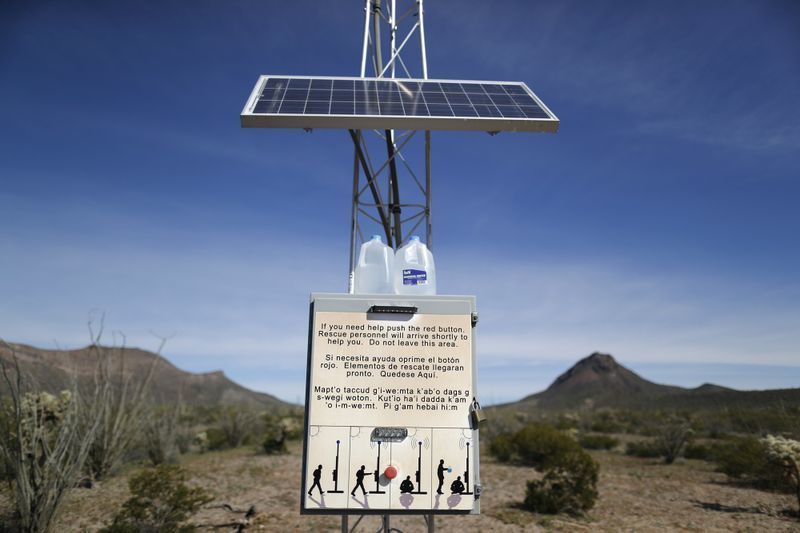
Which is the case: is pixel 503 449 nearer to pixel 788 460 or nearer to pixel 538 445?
pixel 538 445

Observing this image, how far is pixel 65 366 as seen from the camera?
8.31 m

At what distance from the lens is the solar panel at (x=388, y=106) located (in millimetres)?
3936

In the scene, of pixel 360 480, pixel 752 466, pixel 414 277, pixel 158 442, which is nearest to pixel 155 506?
pixel 360 480

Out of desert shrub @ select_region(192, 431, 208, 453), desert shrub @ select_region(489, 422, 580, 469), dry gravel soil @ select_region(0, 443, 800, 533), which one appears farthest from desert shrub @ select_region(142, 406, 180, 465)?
desert shrub @ select_region(489, 422, 580, 469)

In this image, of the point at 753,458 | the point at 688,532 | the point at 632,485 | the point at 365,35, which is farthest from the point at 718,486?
the point at 365,35

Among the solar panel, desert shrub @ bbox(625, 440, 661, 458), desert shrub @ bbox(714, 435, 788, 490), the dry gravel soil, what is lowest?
the dry gravel soil

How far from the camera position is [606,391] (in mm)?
70250

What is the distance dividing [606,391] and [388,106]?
75.3 m

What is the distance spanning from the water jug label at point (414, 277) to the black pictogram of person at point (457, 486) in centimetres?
149

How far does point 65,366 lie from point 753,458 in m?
14.6

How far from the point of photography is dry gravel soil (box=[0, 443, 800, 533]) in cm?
791

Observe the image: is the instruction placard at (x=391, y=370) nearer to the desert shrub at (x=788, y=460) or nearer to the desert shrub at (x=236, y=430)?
the desert shrub at (x=788, y=460)

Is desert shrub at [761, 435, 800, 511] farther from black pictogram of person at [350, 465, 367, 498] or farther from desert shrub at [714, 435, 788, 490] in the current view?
black pictogram of person at [350, 465, 367, 498]

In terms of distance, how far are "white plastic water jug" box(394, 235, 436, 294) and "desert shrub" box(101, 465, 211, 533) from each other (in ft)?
16.3
